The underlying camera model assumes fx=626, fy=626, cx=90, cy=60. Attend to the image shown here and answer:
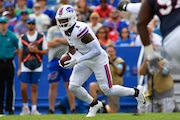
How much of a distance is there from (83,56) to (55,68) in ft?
11.0

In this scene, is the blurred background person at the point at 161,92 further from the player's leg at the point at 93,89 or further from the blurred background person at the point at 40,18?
the blurred background person at the point at 40,18

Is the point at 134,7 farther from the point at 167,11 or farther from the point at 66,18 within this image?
the point at 66,18

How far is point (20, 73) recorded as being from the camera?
501 inches

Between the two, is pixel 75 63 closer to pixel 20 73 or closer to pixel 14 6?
pixel 20 73

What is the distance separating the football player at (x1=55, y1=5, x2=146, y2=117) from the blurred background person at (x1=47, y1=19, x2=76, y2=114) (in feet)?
9.02

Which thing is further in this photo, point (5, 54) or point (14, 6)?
point (14, 6)

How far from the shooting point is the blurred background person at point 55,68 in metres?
12.5

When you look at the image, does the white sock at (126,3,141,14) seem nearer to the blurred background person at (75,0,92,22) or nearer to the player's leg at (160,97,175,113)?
the player's leg at (160,97,175,113)

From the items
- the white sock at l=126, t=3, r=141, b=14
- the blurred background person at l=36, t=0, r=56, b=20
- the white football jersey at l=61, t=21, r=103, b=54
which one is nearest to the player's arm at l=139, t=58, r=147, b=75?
the white football jersey at l=61, t=21, r=103, b=54

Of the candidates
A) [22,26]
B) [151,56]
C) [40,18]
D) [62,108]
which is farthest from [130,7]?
[40,18]

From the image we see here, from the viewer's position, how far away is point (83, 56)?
9375 mm

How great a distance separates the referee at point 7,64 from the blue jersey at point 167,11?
21.2ft

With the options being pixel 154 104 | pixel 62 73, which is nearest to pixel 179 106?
pixel 154 104

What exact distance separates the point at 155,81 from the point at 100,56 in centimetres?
282
